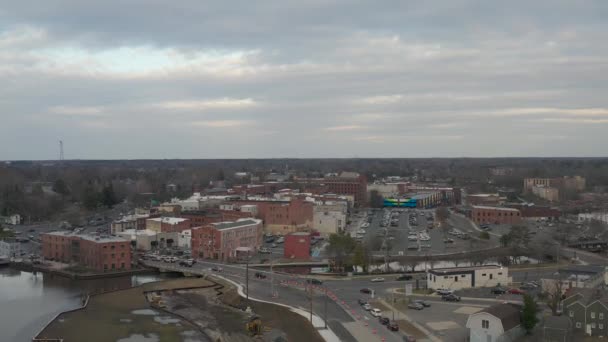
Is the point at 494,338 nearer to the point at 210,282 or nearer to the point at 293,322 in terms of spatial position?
the point at 293,322

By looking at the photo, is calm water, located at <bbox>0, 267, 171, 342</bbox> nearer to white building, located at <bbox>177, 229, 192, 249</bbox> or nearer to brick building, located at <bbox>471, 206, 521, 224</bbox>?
white building, located at <bbox>177, 229, 192, 249</bbox>

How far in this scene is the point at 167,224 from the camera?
102 ft

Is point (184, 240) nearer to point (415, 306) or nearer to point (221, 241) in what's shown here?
point (221, 241)

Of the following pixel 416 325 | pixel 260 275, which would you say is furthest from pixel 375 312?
pixel 260 275

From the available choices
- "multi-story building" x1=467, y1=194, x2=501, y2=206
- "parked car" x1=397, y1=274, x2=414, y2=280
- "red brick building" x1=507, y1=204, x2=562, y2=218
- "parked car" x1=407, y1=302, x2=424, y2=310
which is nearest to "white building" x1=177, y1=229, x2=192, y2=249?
"parked car" x1=397, y1=274, x2=414, y2=280

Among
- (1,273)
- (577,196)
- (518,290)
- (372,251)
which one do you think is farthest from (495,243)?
(577,196)

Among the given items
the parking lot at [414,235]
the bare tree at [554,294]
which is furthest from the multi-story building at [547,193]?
the bare tree at [554,294]

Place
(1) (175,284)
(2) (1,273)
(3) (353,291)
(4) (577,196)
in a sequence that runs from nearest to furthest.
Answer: (3) (353,291) < (1) (175,284) < (2) (1,273) < (4) (577,196)

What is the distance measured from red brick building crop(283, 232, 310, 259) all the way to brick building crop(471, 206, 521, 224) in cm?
1672

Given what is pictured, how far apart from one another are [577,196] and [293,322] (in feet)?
145

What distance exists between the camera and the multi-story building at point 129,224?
106 feet

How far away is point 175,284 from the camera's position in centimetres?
2150

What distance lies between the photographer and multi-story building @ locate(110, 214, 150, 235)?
32344 millimetres

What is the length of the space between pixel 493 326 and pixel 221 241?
1494 centimetres
